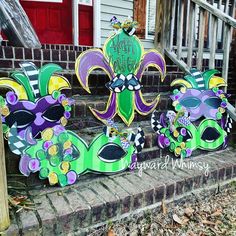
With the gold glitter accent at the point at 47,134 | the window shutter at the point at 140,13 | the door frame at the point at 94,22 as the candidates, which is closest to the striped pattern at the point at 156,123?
the gold glitter accent at the point at 47,134

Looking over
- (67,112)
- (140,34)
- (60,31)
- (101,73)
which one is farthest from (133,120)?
(140,34)

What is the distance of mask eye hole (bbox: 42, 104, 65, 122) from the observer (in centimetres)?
170

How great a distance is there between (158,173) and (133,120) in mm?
554

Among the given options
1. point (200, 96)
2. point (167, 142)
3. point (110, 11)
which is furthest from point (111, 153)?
point (110, 11)

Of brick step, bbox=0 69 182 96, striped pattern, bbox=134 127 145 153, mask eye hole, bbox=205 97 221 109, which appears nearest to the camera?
striped pattern, bbox=134 127 145 153

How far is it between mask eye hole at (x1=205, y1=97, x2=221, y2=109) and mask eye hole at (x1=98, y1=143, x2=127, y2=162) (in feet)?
3.29

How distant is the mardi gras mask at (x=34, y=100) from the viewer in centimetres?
157

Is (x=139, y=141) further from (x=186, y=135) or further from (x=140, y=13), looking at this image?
(x=140, y=13)

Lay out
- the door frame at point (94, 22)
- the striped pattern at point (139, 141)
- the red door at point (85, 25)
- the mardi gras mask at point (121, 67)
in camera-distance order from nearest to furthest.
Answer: the mardi gras mask at point (121, 67) → the striped pattern at point (139, 141) → the door frame at point (94, 22) → the red door at point (85, 25)

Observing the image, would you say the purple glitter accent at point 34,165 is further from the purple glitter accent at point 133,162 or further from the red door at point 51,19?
the red door at point 51,19

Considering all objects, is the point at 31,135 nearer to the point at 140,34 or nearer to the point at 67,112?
the point at 67,112

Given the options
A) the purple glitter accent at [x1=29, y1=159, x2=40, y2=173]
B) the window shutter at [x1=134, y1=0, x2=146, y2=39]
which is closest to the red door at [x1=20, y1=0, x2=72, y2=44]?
the window shutter at [x1=134, y1=0, x2=146, y2=39]

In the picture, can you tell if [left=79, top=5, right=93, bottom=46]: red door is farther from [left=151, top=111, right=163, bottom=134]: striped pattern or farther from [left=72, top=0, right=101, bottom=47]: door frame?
[left=151, top=111, right=163, bottom=134]: striped pattern

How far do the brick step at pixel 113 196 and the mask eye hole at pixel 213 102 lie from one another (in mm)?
531
